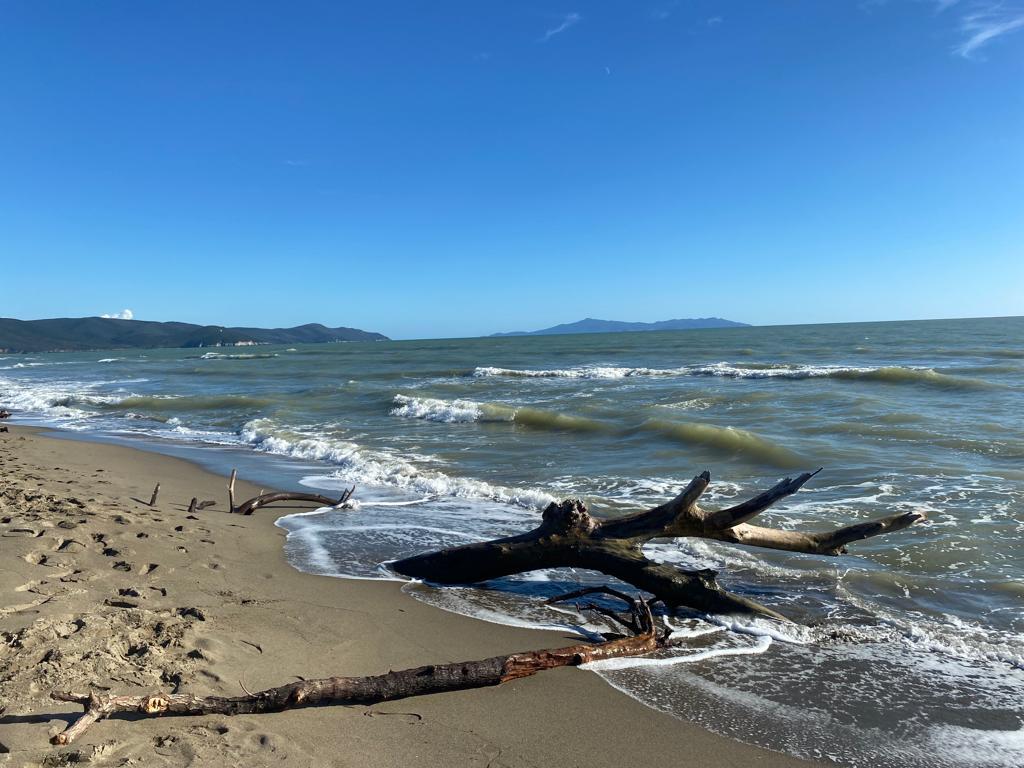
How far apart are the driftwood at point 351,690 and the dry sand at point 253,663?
54 mm

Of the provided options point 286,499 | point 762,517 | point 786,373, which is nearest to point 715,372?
point 786,373

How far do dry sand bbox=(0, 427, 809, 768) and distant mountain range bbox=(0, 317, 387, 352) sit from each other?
422 ft

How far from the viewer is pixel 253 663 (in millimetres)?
3635

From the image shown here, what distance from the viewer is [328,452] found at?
12602mm

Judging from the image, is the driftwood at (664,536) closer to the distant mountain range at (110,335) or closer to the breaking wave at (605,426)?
the breaking wave at (605,426)

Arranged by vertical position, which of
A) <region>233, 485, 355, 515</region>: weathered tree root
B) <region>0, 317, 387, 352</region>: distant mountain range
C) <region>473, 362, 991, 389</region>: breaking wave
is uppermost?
<region>0, 317, 387, 352</region>: distant mountain range

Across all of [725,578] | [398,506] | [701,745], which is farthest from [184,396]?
[701,745]

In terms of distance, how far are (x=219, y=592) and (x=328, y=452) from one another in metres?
7.88

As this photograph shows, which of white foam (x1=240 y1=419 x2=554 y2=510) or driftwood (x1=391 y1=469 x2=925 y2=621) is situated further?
white foam (x1=240 y1=419 x2=554 y2=510)

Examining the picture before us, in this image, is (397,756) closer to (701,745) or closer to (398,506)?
(701,745)

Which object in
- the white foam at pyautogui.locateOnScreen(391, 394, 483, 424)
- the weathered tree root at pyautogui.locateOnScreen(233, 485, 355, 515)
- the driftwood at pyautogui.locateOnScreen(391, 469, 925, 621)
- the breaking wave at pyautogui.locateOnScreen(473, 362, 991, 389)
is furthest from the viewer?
the breaking wave at pyautogui.locateOnScreen(473, 362, 991, 389)

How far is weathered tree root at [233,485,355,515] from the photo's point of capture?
318 inches

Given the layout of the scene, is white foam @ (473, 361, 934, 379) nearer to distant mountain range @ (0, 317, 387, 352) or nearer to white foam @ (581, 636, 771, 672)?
white foam @ (581, 636, 771, 672)

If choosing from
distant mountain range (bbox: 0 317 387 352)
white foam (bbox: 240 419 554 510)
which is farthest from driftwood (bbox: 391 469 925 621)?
distant mountain range (bbox: 0 317 387 352)
